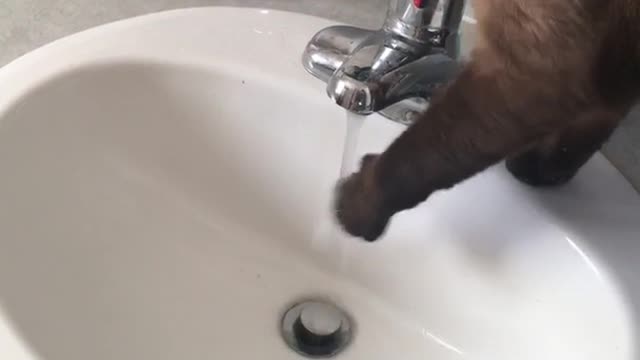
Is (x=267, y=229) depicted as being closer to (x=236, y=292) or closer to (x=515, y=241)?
(x=236, y=292)

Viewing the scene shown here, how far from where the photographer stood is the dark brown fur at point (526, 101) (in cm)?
47

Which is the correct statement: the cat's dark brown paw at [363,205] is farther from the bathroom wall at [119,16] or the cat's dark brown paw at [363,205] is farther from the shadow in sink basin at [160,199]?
the bathroom wall at [119,16]

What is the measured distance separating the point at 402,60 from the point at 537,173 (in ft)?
0.42

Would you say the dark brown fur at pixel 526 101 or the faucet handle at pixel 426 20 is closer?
the dark brown fur at pixel 526 101

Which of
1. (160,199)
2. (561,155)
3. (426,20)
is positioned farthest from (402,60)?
(160,199)

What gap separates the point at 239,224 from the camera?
0.73 meters

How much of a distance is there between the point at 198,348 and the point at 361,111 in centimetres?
22

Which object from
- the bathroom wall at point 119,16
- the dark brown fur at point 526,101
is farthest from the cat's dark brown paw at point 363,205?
the bathroom wall at point 119,16

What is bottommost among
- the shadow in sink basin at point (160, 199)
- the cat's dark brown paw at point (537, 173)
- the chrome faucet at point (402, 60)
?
the shadow in sink basin at point (160, 199)

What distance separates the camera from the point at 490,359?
636mm

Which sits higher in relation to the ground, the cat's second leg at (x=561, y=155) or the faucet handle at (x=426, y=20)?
the faucet handle at (x=426, y=20)

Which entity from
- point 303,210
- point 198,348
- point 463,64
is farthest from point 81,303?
point 463,64

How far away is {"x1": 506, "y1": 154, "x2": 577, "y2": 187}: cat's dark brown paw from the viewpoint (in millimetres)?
610

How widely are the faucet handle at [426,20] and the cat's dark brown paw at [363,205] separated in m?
0.09
